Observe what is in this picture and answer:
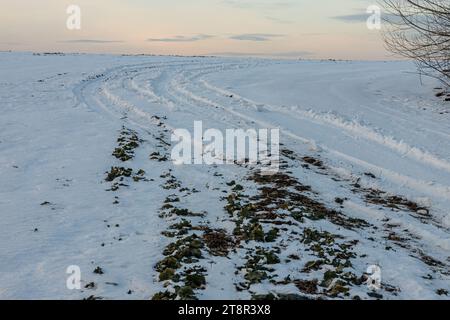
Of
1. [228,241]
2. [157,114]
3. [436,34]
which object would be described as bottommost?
[228,241]

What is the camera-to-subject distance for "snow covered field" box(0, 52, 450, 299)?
251 inches

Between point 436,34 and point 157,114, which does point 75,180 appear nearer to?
point 157,114

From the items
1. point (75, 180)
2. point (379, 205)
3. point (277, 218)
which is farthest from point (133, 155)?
point (379, 205)

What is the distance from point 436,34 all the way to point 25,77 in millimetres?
23696

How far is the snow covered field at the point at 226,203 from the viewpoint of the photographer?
251 inches

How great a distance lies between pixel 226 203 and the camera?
9.48 metres

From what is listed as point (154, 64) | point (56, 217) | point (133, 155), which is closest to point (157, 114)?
point (133, 155)

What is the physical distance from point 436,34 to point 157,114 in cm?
957

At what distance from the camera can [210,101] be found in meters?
19.8

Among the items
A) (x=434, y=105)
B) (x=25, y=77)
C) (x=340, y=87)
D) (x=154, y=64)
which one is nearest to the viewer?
(x=434, y=105)

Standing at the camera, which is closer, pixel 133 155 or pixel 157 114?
pixel 133 155

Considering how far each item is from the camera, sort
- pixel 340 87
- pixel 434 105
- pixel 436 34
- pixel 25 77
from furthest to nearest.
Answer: pixel 25 77, pixel 340 87, pixel 434 105, pixel 436 34

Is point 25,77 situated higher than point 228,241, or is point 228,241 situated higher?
point 25,77

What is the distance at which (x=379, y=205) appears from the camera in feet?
30.6
